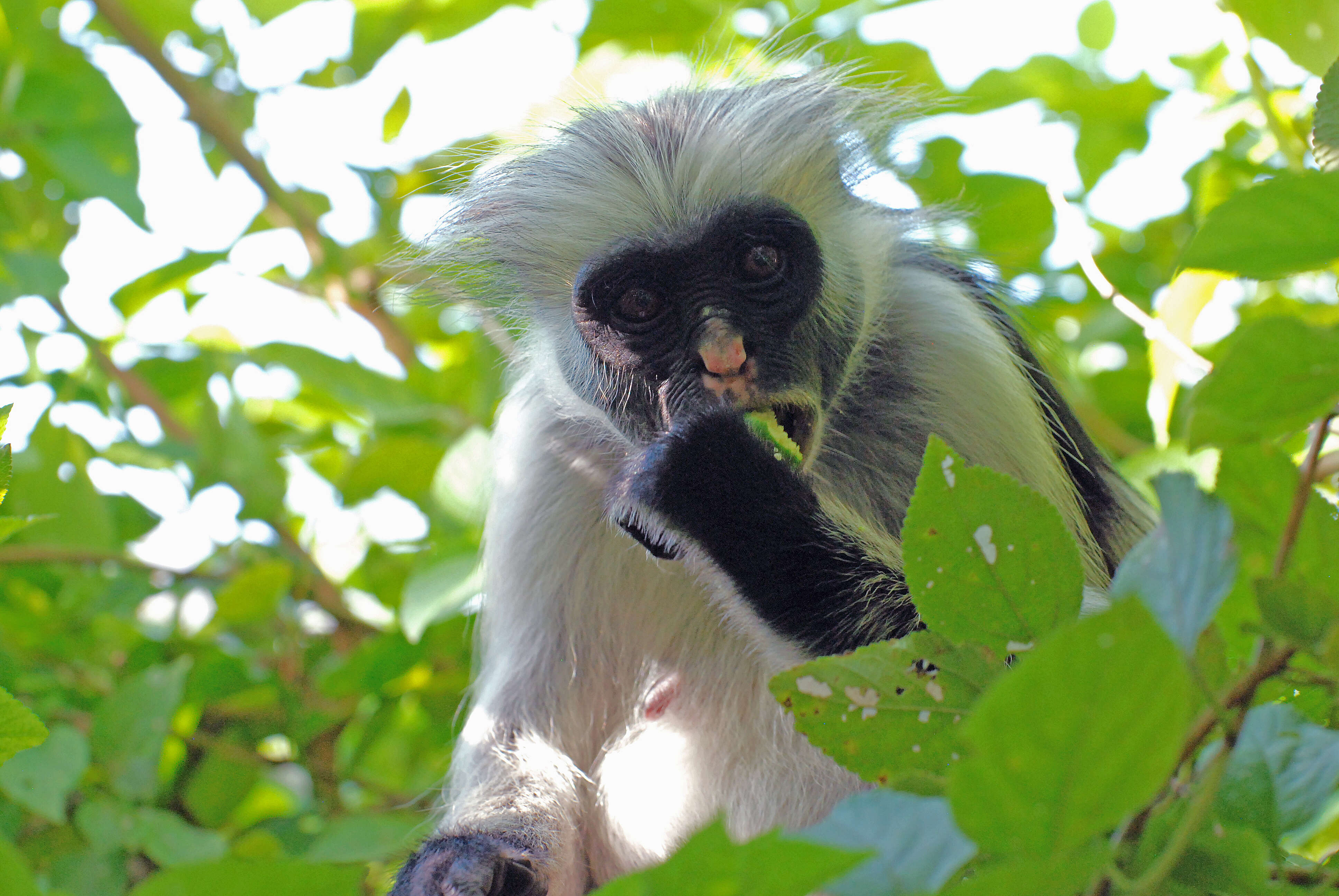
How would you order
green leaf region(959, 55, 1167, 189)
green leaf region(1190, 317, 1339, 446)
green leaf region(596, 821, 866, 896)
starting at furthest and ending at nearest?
green leaf region(959, 55, 1167, 189)
green leaf region(1190, 317, 1339, 446)
green leaf region(596, 821, 866, 896)

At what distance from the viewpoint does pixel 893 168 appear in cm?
332

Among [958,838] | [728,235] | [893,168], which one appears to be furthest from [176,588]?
[958,838]

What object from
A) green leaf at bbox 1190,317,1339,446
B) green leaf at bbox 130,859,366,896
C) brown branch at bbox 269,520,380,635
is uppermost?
green leaf at bbox 1190,317,1339,446

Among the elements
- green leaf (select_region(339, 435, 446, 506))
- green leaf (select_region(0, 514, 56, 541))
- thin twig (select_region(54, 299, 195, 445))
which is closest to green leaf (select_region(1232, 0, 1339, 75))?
green leaf (select_region(0, 514, 56, 541))

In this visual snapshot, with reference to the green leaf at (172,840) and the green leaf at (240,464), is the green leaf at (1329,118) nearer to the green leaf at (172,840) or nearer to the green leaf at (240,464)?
the green leaf at (172,840)

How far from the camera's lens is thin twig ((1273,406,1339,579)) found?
0.84 m

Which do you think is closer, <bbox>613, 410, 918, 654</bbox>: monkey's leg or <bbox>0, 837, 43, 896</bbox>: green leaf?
<bbox>0, 837, 43, 896</bbox>: green leaf

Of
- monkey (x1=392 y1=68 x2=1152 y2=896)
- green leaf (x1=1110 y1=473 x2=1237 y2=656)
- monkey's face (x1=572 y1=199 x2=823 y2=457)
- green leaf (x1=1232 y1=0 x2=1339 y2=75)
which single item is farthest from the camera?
monkey's face (x1=572 y1=199 x2=823 y2=457)

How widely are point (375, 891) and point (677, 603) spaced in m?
1.50

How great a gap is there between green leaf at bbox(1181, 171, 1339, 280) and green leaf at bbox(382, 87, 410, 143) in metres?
3.26

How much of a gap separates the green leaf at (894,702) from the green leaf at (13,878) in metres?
0.63

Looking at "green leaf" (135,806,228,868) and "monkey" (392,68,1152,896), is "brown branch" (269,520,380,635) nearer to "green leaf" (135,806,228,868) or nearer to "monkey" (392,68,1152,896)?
"monkey" (392,68,1152,896)

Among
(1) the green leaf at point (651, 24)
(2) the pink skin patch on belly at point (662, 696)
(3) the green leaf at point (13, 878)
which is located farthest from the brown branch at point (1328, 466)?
(1) the green leaf at point (651, 24)

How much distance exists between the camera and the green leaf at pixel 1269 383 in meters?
0.87
